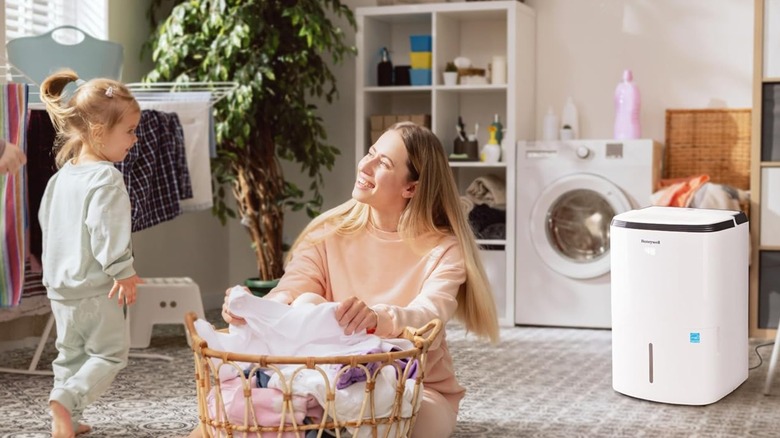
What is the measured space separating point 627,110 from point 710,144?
1.40 feet

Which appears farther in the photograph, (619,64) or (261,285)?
(619,64)

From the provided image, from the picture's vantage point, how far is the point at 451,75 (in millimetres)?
4730

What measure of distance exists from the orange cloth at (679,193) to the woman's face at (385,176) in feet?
7.64

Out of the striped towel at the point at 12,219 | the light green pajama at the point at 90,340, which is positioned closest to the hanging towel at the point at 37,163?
the striped towel at the point at 12,219

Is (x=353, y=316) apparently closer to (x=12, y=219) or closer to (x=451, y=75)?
(x=12, y=219)

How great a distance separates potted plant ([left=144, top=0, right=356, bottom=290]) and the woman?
2.19 metres

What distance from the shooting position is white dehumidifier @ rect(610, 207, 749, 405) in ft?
9.61

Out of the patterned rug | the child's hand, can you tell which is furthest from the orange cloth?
the child's hand

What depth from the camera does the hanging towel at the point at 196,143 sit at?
13.0 feet

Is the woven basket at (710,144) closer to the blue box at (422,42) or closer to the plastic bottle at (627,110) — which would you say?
the plastic bottle at (627,110)

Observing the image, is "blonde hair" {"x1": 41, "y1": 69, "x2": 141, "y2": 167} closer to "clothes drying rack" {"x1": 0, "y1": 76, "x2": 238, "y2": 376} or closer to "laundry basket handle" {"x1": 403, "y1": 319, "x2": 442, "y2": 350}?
"clothes drying rack" {"x1": 0, "y1": 76, "x2": 238, "y2": 376}

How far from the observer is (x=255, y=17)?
437 cm

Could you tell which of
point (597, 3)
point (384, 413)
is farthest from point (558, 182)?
point (384, 413)

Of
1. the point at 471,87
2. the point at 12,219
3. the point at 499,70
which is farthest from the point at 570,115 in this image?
the point at 12,219
